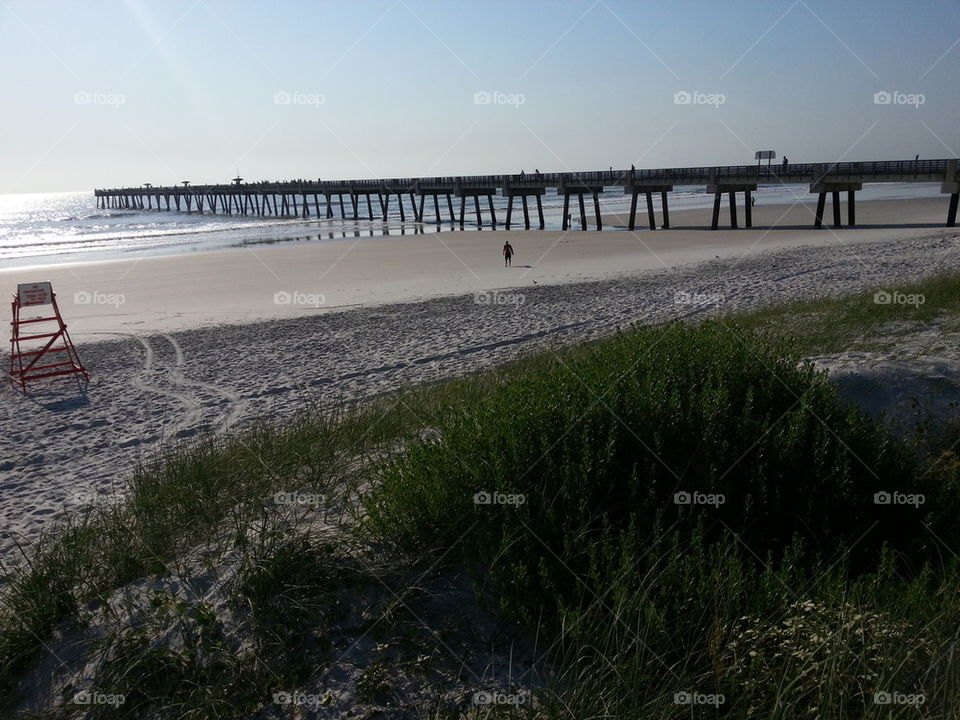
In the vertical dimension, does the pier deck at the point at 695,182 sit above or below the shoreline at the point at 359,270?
above

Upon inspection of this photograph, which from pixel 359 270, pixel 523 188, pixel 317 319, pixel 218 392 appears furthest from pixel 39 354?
pixel 523 188

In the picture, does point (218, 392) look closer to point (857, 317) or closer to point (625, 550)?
point (625, 550)

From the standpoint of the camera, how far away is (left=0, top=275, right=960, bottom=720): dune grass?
2.83 metres

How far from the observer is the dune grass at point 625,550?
9.29 ft

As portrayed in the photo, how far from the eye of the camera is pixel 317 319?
15.4 m

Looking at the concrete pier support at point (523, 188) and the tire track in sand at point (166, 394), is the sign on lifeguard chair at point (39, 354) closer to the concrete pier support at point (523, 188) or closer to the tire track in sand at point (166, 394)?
the tire track in sand at point (166, 394)

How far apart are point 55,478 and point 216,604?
463 cm

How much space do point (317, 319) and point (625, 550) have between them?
42.8 ft

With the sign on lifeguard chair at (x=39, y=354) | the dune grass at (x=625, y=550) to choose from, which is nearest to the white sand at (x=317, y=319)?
the sign on lifeguard chair at (x=39, y=354)

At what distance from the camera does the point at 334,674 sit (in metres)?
3.09

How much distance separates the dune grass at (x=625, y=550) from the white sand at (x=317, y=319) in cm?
243

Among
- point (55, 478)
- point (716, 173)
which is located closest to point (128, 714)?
point (55, 478)

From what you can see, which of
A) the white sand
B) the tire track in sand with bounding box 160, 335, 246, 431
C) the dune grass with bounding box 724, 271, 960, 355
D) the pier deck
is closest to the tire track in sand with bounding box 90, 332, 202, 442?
the white sand

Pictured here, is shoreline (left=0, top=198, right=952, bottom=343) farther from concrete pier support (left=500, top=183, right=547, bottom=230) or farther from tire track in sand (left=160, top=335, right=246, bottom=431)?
concrete pier support (left=500, top=183, right=547, bottom=230)
